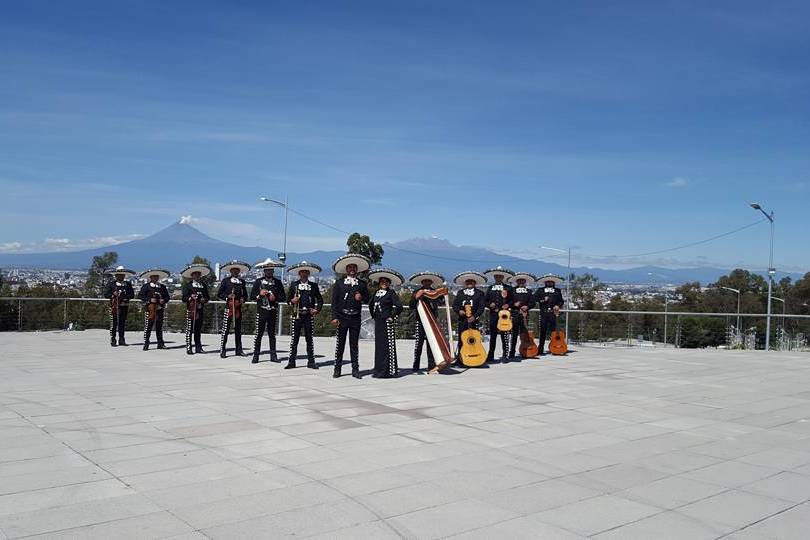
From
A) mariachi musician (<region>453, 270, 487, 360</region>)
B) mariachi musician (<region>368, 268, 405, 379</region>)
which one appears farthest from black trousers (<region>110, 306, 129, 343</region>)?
mariachi musician (<region>453, 270, 487, 360</region>)

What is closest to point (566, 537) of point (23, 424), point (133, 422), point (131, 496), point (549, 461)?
point (549, 461)

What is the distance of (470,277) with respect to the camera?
51.5ft

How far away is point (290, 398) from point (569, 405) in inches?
161

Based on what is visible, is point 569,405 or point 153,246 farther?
point 153,246

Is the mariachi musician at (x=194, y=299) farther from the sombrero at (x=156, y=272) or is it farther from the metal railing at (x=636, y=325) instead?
the metal railing at (x=636, y=325)

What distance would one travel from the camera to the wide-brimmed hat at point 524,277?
1739 cm

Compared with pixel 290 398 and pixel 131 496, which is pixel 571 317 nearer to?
pixel 290 398

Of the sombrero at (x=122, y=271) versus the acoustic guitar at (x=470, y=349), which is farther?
the sombrero at (x=122, y=271)


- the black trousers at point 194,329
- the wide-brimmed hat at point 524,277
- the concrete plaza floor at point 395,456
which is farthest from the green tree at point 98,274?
the concrete plaza floor at point 395,456

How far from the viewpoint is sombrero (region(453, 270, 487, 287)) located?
Answer: 51.5ft

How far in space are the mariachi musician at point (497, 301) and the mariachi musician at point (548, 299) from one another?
4.11ft

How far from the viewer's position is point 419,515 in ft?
18.1

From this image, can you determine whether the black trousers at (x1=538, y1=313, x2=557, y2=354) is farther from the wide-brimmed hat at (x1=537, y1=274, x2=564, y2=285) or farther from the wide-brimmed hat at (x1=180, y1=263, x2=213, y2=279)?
the wide-brimmed hat at (x1=180, y1=263, x2=213, y2=279)

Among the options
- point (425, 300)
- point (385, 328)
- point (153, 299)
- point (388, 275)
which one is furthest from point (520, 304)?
point (153, 299)
